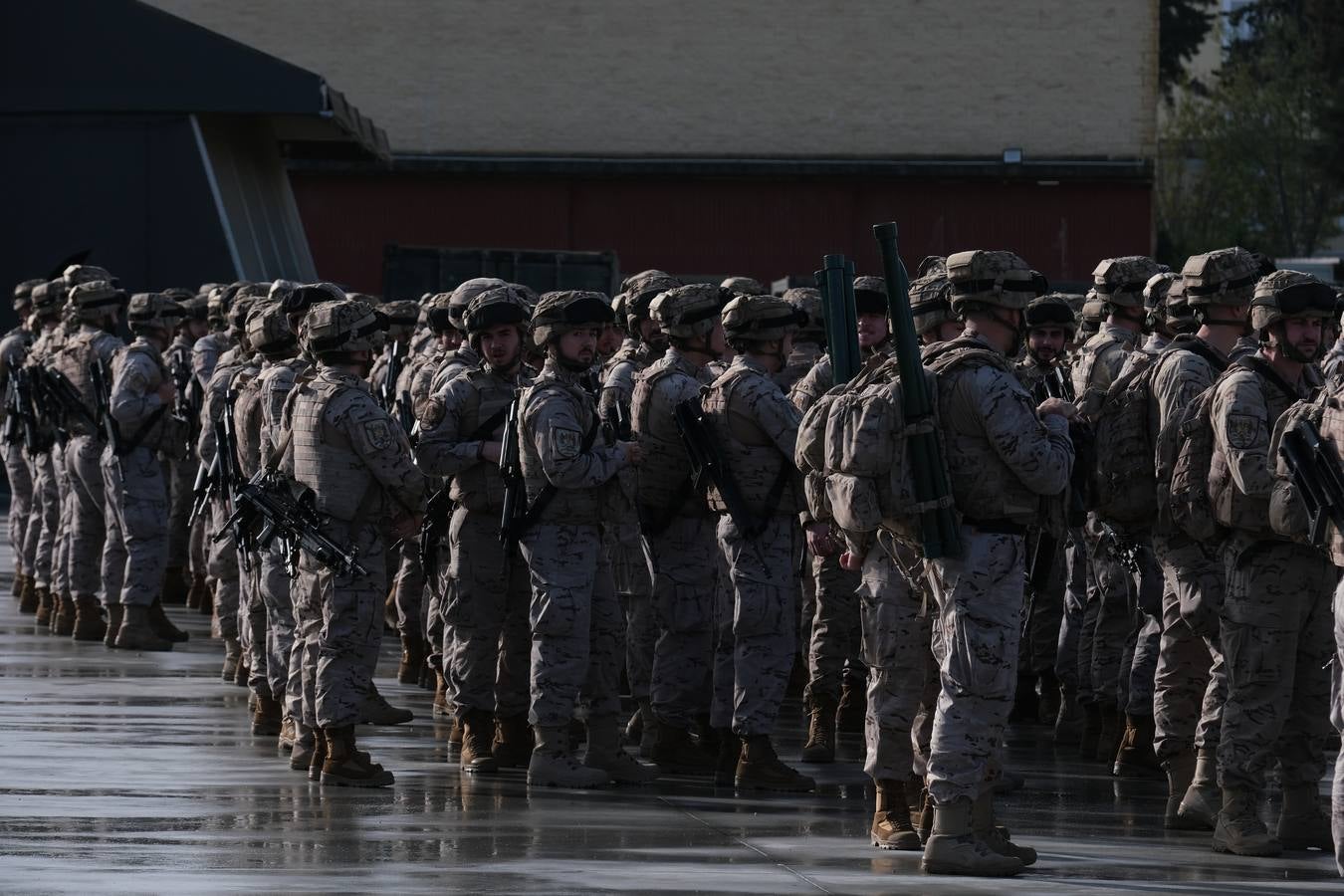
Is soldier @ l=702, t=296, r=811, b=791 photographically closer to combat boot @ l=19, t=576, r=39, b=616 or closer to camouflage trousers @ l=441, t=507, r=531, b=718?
camouflage trousers @ l=441, t=507, r=531, b=718

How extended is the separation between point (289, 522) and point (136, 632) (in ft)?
20.1

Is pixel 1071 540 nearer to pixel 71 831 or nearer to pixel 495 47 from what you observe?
pixel 71 831

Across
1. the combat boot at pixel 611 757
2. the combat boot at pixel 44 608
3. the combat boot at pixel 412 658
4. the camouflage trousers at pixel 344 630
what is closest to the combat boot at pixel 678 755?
the combat boot at pixel 611 757

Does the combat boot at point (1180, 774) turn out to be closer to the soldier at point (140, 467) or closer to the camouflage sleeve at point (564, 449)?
the camouflage sleeve at point (564, 449)

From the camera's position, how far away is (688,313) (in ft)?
39.1

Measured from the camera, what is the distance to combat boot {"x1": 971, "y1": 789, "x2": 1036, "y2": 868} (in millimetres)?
9234

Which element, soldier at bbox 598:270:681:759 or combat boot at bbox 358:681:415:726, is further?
combat boot at bbox 358:681:415:726

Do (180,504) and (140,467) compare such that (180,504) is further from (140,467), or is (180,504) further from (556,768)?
(556,768)

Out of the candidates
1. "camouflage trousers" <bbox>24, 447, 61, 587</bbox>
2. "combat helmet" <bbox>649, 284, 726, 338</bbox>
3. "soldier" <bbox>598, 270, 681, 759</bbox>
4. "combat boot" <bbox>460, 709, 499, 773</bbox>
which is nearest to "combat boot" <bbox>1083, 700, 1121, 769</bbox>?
"soldier" <bbox>598, 270, 681, 759</bbox>

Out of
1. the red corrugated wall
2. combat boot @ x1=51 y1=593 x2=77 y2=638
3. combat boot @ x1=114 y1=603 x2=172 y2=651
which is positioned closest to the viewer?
combat boot @ x1=114 y1=603 x2=172 y2=651

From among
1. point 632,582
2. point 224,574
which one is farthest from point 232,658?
point 632,582

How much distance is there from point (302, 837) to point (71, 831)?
3.14 feet

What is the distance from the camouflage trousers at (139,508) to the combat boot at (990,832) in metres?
8.80

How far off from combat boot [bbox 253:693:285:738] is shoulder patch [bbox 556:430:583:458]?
2970 mm
